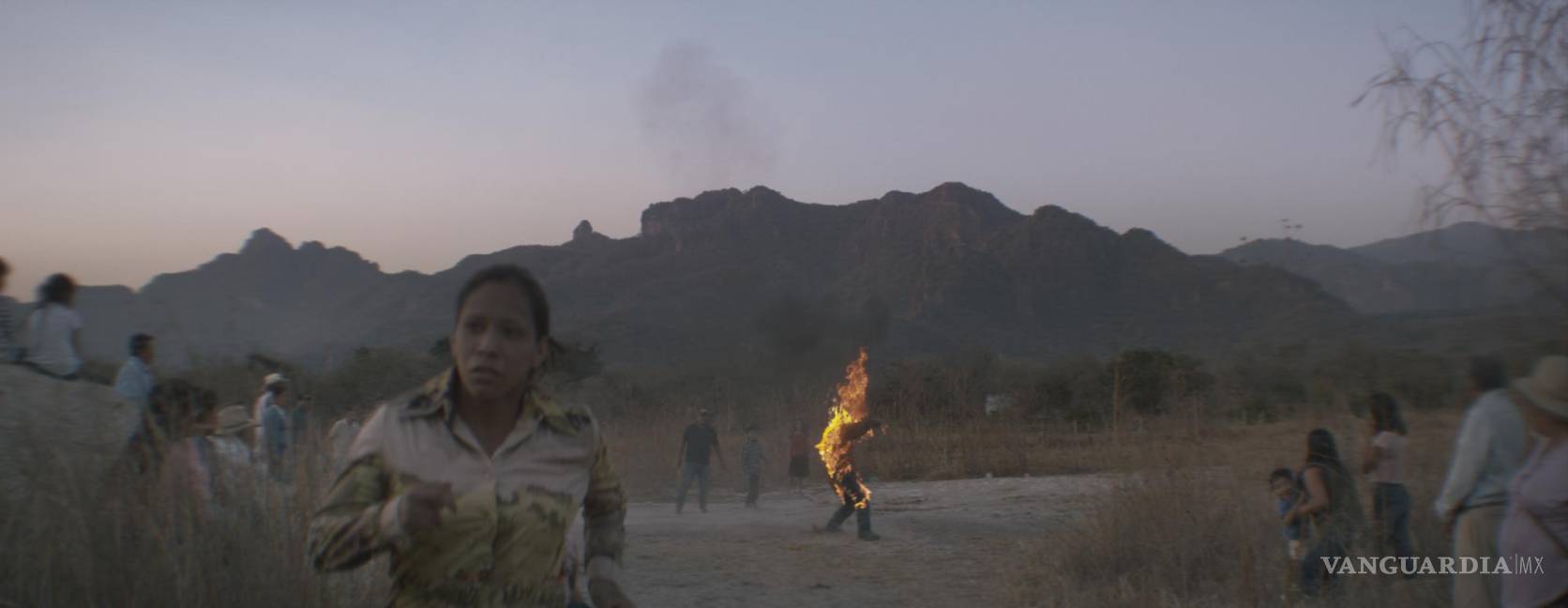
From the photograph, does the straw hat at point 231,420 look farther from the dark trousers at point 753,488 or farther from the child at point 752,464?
the dark trousers at point 753,488

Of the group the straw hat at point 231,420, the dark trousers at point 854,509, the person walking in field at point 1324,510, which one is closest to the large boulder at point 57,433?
the straw hat at point 231,420

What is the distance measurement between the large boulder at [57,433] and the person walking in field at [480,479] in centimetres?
239

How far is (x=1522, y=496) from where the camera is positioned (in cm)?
426

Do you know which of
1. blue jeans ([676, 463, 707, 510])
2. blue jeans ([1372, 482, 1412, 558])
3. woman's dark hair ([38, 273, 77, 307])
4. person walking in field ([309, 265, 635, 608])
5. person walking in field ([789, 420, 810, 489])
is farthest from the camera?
person walking in field ([789, 420, 810, 489])

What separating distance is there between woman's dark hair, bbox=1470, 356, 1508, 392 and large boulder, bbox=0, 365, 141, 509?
21.4ft

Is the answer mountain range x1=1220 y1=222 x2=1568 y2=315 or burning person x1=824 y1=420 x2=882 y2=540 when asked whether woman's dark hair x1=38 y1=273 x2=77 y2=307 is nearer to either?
mountain range x1=1220 y1=222 x2=1568 y2=315

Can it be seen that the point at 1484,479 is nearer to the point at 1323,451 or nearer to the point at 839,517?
the point at 1323,451

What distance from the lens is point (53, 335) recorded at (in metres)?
5.74

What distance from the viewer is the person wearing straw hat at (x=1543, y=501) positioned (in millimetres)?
4121

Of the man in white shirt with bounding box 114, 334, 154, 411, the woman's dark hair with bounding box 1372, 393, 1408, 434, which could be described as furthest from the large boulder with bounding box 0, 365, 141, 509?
the woman's dark hair with bounding box 1372, 393, 1408, 434

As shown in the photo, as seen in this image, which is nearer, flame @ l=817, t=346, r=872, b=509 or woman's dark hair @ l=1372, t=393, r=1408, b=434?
woman's dark hair @ l=1372, t=393, r=1408, b=434

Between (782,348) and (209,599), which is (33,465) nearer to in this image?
(209,599)

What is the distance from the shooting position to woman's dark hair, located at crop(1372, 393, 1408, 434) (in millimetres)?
7160

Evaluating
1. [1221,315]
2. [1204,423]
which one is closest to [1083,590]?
[1204,423]
